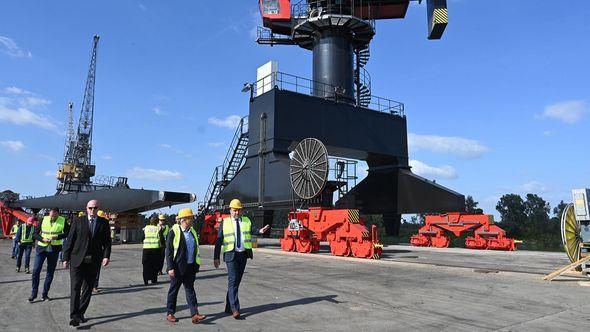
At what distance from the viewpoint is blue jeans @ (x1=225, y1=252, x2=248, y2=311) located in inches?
261

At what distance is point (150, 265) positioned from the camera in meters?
10.4

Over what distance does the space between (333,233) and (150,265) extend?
993 cm

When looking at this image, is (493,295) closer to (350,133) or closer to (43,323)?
(43,323)

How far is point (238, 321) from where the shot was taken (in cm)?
636

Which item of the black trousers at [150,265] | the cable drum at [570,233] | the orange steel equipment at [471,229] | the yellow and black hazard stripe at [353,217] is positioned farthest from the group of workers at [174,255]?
the orange steel equipment at [471,229]

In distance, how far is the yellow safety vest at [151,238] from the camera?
35.6 ft

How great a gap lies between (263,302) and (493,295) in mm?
4692

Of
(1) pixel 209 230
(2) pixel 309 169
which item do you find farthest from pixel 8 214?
(2) pixel 309 169

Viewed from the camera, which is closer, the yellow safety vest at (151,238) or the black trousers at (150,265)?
the black trousers at (150,265)

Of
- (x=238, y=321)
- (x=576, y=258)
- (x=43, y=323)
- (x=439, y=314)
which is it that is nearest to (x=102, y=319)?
(x=43, y=323)

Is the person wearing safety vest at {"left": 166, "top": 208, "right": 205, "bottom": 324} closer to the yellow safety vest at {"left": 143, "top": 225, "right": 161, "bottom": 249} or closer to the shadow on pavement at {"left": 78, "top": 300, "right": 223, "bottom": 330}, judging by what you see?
the shadow on pavement at {"left": 78, "top": 300, "right": 223, "bottom": 330}

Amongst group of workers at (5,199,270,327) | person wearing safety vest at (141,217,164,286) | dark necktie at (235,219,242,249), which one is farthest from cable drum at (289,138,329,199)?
group of workers at (5,199,270,327)

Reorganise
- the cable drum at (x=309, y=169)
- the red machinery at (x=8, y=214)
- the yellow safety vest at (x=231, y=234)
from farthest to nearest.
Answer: the red machinery at (x=8, y=214) < the cable drum at (x=309, y=169) < the yellow safety vest at (x=231, y=234)

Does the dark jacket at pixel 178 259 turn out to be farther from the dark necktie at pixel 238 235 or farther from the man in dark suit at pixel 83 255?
the man in dark suit at pixel 83 255
